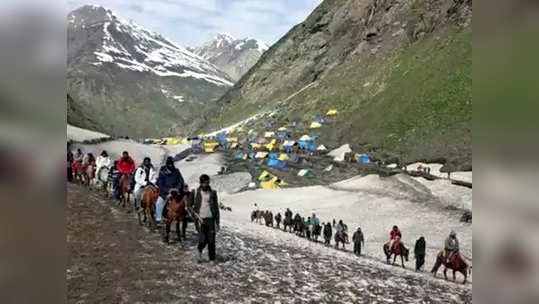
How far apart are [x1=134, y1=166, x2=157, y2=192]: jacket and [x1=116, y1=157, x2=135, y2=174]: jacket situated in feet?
4.51

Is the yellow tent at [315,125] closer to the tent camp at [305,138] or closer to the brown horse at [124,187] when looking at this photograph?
the tent camp at [305,138]

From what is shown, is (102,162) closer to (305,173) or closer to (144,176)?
(144,176)

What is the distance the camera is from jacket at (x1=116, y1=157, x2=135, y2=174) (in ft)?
58.6

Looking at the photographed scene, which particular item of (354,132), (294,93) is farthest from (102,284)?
(294,93)

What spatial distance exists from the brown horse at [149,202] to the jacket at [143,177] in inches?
14.6

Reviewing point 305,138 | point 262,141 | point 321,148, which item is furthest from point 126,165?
A: point 262,141

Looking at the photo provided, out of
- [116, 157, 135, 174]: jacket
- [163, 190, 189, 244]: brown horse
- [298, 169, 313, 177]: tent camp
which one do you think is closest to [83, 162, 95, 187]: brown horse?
[116, 157, 135, 174]: jacket

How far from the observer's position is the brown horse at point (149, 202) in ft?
52.5

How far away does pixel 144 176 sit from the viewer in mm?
16562

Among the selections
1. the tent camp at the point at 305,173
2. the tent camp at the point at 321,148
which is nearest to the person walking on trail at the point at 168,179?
the tent camp at the point at 305,173
